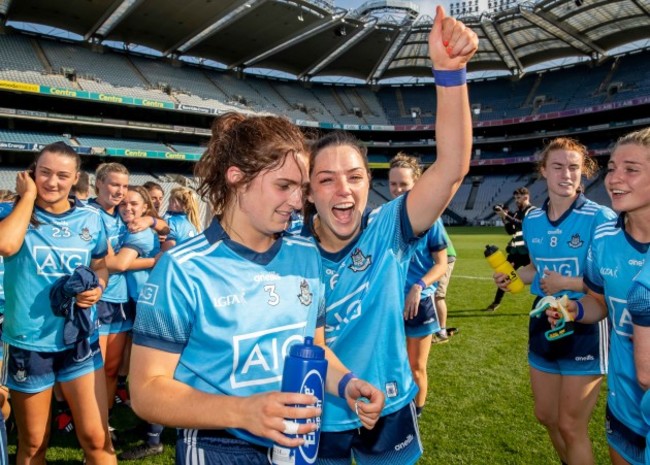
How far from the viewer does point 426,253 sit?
14.9 feet

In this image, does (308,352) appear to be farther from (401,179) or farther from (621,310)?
(401,179)

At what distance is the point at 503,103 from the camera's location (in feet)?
155

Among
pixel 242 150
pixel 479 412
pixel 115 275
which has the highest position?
pixel 242 150

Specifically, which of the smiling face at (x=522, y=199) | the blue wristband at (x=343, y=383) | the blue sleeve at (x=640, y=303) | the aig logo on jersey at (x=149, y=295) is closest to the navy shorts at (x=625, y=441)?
the blue sleeve at (x=640, y=303)

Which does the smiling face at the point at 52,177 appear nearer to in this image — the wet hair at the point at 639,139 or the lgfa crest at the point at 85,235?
the lgfa crest at the point at 85,235

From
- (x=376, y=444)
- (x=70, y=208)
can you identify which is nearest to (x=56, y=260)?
(x=70, y=208)

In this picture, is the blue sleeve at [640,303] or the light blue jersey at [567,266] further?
the light blue jersey at [567,266]

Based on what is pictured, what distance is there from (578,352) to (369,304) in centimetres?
192

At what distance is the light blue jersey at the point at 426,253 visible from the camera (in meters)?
4.45

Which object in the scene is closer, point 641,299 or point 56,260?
point 641,299

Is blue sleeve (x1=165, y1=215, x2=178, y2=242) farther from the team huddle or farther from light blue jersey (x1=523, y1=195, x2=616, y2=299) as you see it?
light blue jersey (x1=523, y1=195, x2=616, y2=299)

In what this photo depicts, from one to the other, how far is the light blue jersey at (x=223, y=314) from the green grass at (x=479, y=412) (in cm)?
277

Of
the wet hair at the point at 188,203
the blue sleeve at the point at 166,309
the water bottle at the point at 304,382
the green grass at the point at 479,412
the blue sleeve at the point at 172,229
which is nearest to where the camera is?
the water bottle at the point at 304,382

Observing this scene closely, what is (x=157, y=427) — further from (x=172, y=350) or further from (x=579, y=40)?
(x=579, y=40)
